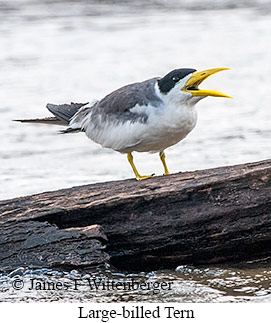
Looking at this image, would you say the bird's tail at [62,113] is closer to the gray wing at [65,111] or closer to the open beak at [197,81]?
the gray wing at [65,111]

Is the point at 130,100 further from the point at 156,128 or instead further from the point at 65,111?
the point at 65,111

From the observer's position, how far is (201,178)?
5.90 metres

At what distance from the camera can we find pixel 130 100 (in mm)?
6516

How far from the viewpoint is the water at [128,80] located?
5898 millimetres

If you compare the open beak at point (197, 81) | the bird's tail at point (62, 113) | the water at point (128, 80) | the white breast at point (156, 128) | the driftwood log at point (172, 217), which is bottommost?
the driftwood log at point (172, 217)

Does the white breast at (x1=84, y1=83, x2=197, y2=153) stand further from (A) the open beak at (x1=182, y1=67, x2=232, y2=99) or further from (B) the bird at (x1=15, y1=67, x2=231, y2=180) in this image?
(A) the open beak at (x1=182, y1=67, x2=232, y2=99)

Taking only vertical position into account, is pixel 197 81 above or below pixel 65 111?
below

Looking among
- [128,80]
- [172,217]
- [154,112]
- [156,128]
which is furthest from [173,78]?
[128,80]

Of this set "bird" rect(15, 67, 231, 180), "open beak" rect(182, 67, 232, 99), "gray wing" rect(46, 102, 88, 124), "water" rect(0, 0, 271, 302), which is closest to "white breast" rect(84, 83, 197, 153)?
"bird" rect(15, 67, 231, 180)

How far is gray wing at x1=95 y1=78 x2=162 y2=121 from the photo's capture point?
21.0 ft

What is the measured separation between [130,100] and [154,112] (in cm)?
31

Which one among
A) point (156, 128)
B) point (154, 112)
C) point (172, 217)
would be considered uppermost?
point (154, 112)

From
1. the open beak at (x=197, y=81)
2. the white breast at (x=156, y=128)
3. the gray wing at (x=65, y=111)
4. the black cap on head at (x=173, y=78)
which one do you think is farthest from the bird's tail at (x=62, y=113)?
the open beak at (x=197, y=81)

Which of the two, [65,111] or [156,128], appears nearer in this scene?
[156,128]
